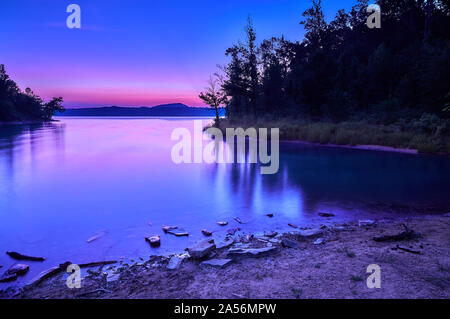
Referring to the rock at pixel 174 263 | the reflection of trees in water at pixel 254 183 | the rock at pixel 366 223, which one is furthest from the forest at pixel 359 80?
the rock at pixel 174 263

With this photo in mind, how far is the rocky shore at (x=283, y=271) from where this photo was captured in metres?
3.63

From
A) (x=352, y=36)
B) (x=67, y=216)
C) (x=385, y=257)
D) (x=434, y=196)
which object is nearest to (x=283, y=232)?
(x=385, y=257)

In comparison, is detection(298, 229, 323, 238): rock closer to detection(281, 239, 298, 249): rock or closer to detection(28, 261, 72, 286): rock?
detection(281, 239, 298, 249): rock

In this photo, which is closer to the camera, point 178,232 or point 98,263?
point 98,263

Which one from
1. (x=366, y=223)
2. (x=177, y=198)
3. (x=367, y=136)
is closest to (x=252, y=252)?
(x=366, y=223)

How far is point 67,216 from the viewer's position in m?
7.87

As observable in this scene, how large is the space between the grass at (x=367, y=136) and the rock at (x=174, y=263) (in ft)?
59.8

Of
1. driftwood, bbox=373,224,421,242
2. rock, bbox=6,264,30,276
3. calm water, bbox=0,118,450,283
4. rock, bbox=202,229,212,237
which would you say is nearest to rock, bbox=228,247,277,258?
calm water, bbox=0,118,450,283

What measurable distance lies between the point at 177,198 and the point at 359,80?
29.7 m

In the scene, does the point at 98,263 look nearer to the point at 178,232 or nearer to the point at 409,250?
the point at 178,232

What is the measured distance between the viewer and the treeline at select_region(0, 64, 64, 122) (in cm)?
8194

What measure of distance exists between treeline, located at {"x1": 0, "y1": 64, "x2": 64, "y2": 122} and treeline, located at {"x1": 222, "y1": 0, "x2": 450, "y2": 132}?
66409mm

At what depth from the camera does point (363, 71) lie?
109 feet

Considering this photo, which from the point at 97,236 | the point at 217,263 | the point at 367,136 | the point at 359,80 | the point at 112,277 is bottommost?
the point at 97,236
